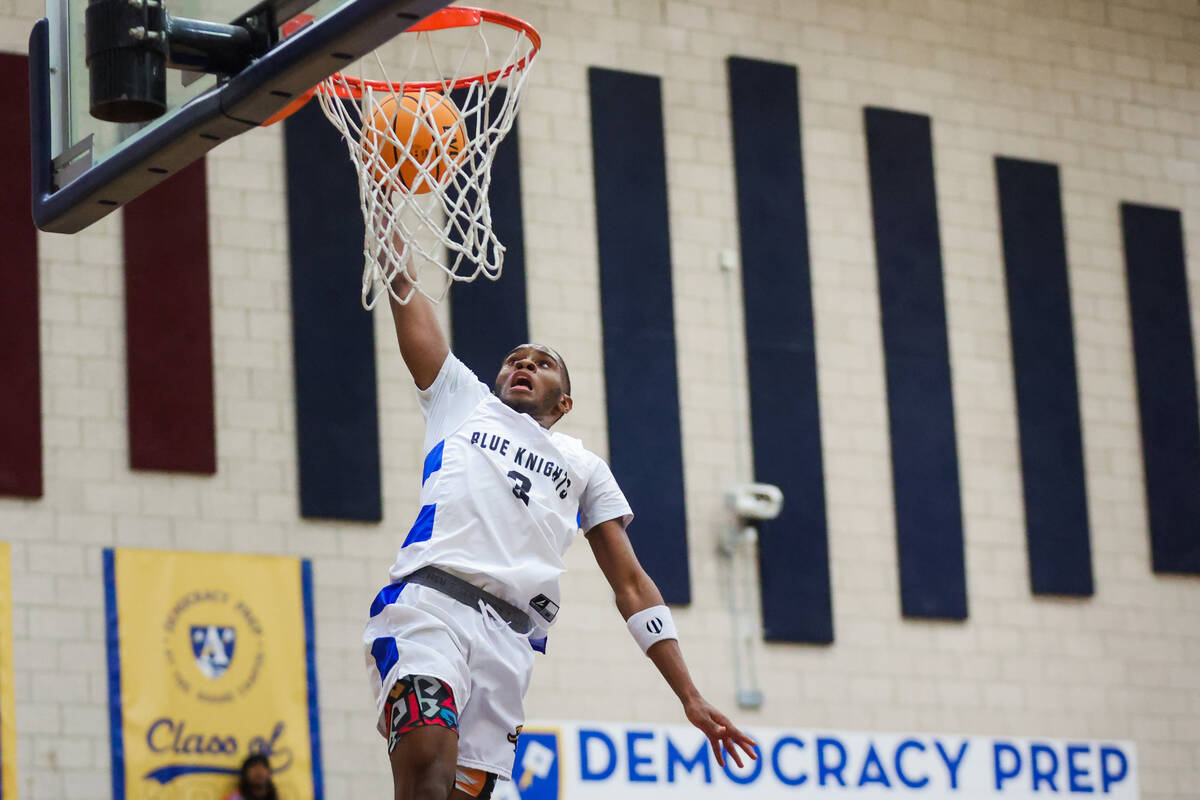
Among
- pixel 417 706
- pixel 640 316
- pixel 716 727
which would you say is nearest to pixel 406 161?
pixel 417 706

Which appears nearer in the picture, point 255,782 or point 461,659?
point 461,659

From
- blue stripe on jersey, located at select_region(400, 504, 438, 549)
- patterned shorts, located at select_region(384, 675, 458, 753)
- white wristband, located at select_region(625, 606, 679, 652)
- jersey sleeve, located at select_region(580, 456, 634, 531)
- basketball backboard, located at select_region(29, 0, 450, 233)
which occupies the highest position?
basketball backboard, located at select_region(29, 0, 450, 233)

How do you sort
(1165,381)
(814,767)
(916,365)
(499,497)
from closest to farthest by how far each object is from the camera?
1. (499,497)
2. (814,767)
3. (916,365)
4. (1165,381)

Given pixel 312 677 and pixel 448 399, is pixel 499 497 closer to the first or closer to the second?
pixel 448 399

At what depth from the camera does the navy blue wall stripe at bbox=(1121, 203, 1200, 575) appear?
16.2 metres

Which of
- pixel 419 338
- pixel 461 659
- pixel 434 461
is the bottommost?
pixel 461 659

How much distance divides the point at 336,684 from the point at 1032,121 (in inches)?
300

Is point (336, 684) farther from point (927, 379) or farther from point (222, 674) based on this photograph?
point (927, 379)

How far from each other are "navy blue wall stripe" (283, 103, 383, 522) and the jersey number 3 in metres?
6.56

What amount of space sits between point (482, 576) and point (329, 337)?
279 inches

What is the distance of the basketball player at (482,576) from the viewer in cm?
639

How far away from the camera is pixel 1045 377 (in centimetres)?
1602

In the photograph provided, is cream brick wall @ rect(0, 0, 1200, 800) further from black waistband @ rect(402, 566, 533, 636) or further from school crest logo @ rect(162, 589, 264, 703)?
black waistband @ rect(402, 566, 533, 636)

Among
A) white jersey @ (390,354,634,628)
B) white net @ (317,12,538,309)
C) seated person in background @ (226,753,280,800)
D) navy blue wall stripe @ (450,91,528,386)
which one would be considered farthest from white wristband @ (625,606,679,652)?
navy blue wall stripe @ (450,91,528,386)
